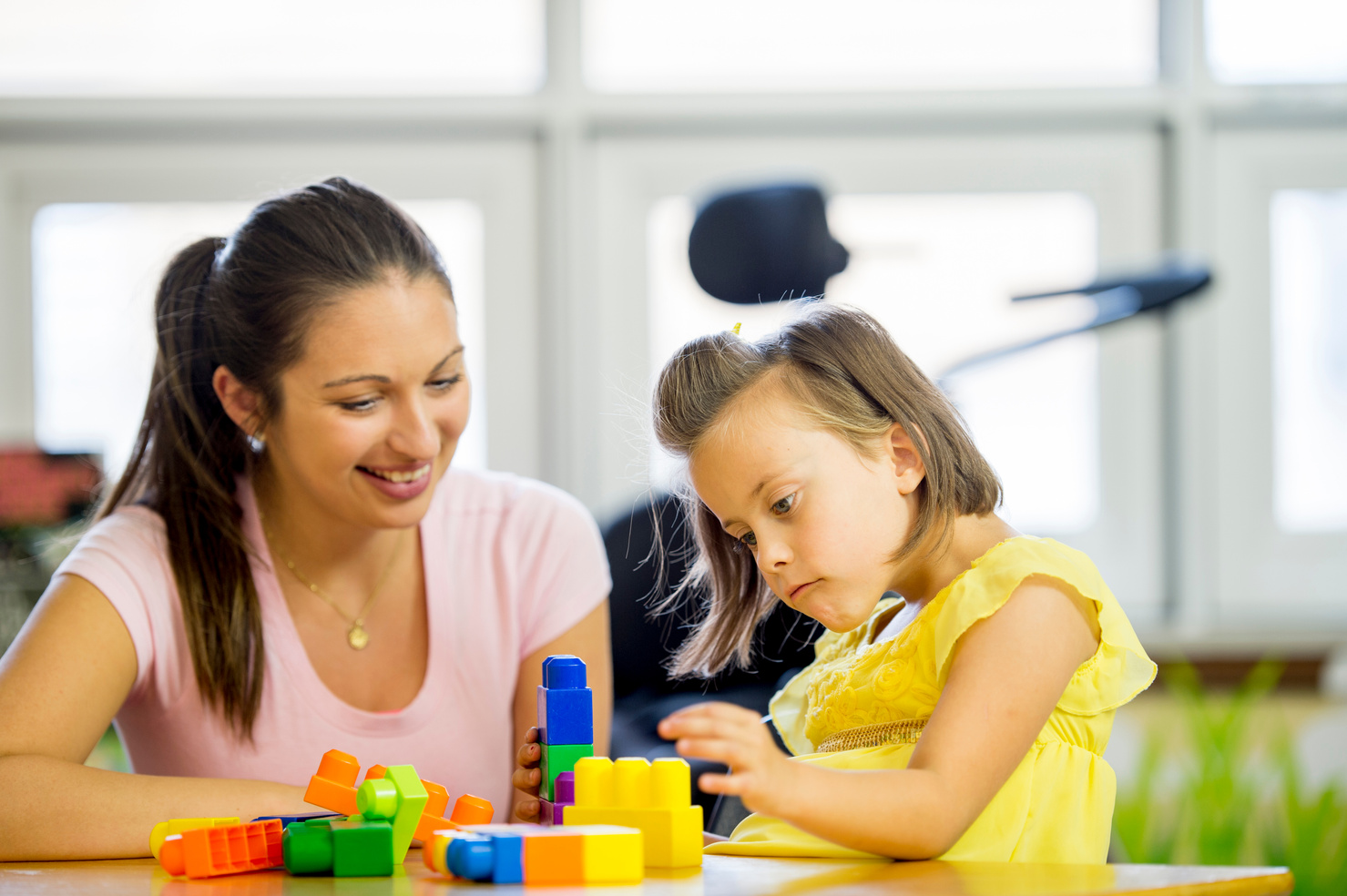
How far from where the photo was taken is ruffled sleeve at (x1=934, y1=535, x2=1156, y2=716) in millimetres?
837

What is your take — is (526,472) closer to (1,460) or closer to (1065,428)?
(1,460)

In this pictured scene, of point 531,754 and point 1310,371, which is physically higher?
point 1310,371

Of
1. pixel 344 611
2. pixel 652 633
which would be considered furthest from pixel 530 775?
pixel 652 633

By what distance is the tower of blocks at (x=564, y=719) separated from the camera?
79cm

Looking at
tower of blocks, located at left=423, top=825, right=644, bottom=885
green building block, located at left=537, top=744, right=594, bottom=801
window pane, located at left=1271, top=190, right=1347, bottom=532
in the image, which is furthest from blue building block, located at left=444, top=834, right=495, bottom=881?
window pane, located at left=1271, top=190, right=1347, bottom=532

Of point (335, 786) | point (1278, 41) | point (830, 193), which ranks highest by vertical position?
point (1278, 41)

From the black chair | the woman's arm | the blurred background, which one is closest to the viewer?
the woman's arm

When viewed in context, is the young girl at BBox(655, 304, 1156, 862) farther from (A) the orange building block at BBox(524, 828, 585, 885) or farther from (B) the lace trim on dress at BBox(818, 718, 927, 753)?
(A) the orange building block at BBox(524, 828, 585, 885)

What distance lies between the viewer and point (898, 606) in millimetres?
1089

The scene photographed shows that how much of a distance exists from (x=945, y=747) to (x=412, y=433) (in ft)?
1.89

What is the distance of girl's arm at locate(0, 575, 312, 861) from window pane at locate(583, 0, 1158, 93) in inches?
70.0

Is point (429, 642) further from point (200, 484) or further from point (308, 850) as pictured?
point (308, 850)

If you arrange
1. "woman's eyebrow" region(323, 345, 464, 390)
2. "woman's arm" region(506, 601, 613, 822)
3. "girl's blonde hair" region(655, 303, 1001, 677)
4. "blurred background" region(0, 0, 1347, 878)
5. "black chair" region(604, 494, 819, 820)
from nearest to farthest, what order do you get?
1. "girl's blonde hair" region(655, 303, 1001, 677)
2. "woman's eyebrow" region(323, 345, 464, 390)
3. "woman's arm" region(506, 601, 613, 822)
4. "black chair" region(604, 494, 819, 820)
5. "blurred background" region(0, 0, 1347, 878)

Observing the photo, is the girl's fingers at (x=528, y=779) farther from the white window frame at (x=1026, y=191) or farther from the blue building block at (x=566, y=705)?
the white window frame at (x=1026, y=191)
